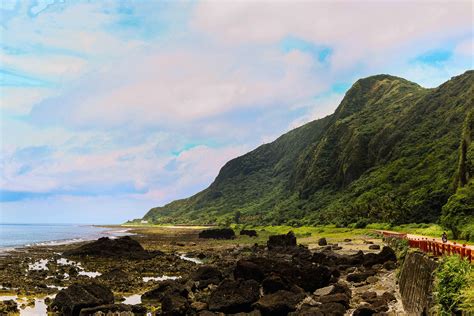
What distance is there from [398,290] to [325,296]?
5.51 metres

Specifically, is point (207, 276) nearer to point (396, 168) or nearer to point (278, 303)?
point (278, 303)

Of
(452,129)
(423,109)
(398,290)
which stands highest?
(423,109)

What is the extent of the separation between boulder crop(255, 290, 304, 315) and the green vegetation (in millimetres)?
9940

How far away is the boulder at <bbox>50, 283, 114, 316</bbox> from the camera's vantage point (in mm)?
27594

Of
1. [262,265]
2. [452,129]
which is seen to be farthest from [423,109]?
[262,265]

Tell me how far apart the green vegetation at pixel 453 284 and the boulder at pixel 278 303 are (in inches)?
391

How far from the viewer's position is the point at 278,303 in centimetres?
2727

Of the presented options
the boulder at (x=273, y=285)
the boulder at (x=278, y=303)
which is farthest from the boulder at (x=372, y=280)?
the boulder at (x=278, y=303)

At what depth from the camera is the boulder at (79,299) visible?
2759 cm

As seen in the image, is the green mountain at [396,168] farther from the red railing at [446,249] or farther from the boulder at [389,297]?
the boulder at [389,297]

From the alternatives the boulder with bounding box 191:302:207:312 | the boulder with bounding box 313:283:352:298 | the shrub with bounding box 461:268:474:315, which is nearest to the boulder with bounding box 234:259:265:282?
the boulder with bounding box 313:283:352:298

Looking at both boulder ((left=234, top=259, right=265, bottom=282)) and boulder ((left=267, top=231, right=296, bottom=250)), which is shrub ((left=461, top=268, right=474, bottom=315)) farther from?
Result: boulder ((left=267, top=231, right=296, bottom=250))

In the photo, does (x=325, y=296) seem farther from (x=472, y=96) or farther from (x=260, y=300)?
(x=472, y=96)

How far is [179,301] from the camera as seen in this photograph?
28.9 m
